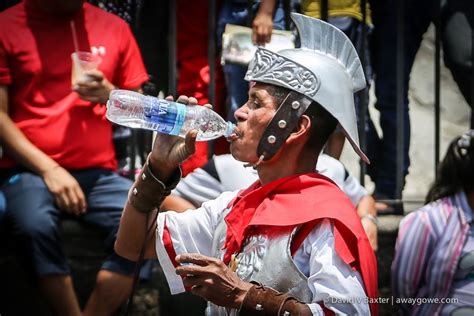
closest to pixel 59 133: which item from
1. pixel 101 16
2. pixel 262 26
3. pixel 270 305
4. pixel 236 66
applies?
pixel 101 16

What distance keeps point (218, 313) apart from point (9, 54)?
2154mm

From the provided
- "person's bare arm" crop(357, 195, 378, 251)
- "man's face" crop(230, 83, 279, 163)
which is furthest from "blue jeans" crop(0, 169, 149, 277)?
"man's face" crop(230, 83, 279, 163)

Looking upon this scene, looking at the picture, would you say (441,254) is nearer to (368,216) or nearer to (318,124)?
(368,216)

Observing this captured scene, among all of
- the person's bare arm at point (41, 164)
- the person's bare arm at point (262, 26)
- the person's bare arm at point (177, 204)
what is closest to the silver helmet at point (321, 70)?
the person's bare arm at point (177, 204)

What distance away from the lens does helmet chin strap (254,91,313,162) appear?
376 centimetres

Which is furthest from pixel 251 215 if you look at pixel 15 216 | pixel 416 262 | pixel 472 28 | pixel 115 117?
pixel 472 28

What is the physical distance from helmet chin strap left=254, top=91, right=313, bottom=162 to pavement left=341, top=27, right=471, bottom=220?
176 inches

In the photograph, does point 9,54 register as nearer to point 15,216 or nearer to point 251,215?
point 15,216

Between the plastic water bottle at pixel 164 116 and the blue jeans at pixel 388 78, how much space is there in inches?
86.8

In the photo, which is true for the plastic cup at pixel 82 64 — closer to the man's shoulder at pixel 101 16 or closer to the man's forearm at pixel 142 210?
the man's shoulder at pixel 101 16

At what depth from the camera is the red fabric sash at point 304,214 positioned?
11.7 ft

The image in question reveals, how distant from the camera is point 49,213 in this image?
534cm

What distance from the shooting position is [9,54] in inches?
217

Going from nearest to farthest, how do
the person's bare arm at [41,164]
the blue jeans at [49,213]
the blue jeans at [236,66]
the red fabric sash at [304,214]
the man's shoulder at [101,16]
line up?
the red fabric sash at [304,214] < the blue jeans at [49,213] < the person's bare arm at [41,164] < the man's shoulder at [101,16] < the blue jeans at [236,66]
